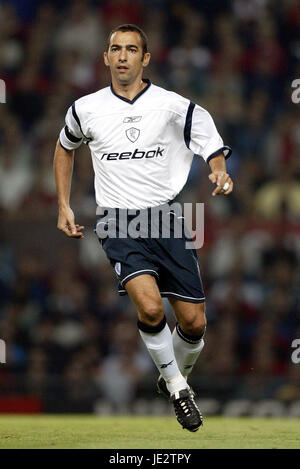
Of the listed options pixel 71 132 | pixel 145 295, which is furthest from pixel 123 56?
pixel 145 295

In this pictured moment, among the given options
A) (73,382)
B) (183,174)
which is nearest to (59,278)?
(73,382)

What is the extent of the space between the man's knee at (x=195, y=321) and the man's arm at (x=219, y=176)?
3.15 feet

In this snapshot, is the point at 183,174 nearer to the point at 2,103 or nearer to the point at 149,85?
the point at 149,85

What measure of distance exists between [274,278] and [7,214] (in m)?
3.54

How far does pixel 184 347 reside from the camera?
7500mm

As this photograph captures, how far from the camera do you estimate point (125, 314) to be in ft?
41.4

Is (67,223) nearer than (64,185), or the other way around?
(67,223)

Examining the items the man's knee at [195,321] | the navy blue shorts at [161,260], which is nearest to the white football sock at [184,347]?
the man's knee at [195,321]

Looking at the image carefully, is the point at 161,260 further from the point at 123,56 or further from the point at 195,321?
the point at 123,56

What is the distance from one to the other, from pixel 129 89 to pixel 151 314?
65.7 inches

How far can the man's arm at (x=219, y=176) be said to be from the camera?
21.8 ft

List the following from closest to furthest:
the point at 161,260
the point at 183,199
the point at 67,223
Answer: the point at 161,260 < the point at 67,223 < the point at 183,199

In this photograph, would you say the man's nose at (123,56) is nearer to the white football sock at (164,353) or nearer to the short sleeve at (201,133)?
the short sleeve at (201,133)

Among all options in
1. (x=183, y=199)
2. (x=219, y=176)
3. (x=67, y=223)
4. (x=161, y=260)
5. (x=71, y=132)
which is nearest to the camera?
(x=219, y=176)
